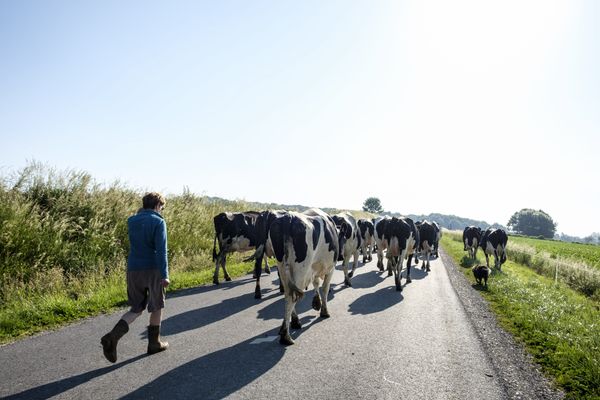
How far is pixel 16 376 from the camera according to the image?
4594 mm

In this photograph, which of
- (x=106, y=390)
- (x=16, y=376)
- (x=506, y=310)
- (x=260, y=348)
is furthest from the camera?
(x=506, y=310)

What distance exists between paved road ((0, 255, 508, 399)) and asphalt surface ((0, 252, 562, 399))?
2 centimetres


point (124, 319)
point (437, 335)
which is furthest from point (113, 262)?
point (437, 335)

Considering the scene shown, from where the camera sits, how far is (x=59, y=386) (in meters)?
4.38

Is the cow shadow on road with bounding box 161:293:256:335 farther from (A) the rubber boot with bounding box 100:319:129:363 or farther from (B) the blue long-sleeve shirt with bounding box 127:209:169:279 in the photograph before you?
(B) the blue long-sleeve shirt with bounding box 127:209:169:279

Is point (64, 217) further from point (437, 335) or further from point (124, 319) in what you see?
point (437, 335)

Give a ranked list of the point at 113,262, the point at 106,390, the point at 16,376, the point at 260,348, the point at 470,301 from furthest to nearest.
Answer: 1. the point at 113,262
2. the point at 470,301
3. the point at 260,348
4. the point at 16,376
5. the point at 106,390

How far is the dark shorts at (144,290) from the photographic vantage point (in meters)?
5.38

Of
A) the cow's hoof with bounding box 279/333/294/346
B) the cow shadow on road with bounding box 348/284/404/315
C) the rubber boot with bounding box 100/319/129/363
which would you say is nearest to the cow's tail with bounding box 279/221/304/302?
the cow's hoof with bounding box 279/333/294/346

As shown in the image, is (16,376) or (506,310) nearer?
(16,376)

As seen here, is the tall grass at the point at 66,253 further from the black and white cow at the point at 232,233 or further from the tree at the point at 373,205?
the tree at the point at 373,205

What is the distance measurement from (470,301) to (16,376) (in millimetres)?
10362

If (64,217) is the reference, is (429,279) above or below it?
below

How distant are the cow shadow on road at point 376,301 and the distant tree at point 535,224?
144 meters
